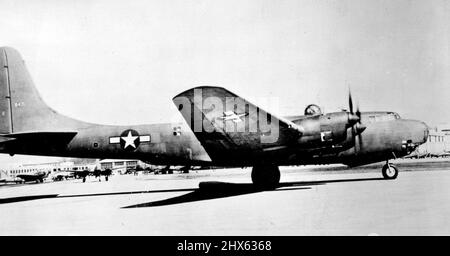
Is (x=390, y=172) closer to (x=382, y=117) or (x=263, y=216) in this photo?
(x=382, y=117)

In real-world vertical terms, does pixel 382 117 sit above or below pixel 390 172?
above

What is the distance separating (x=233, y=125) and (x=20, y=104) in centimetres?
824

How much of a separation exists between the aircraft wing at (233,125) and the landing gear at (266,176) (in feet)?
4.81

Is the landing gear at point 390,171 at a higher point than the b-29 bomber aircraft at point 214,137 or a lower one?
lower

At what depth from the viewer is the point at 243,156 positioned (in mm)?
11477

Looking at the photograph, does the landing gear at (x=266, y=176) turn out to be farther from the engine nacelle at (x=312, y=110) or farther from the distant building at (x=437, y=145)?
the distant building at (x=437, y=145)

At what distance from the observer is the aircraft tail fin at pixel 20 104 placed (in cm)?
1225

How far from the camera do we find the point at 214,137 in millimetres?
11039

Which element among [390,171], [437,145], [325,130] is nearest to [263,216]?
[325,130]

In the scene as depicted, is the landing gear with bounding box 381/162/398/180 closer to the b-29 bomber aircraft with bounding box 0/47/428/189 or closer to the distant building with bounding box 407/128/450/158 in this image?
the b-29 bomber aircraft with bounding box 0/47/428/189

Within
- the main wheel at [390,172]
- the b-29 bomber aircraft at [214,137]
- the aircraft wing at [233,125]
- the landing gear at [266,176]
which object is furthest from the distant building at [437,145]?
the aircraft wing at [233,125]
